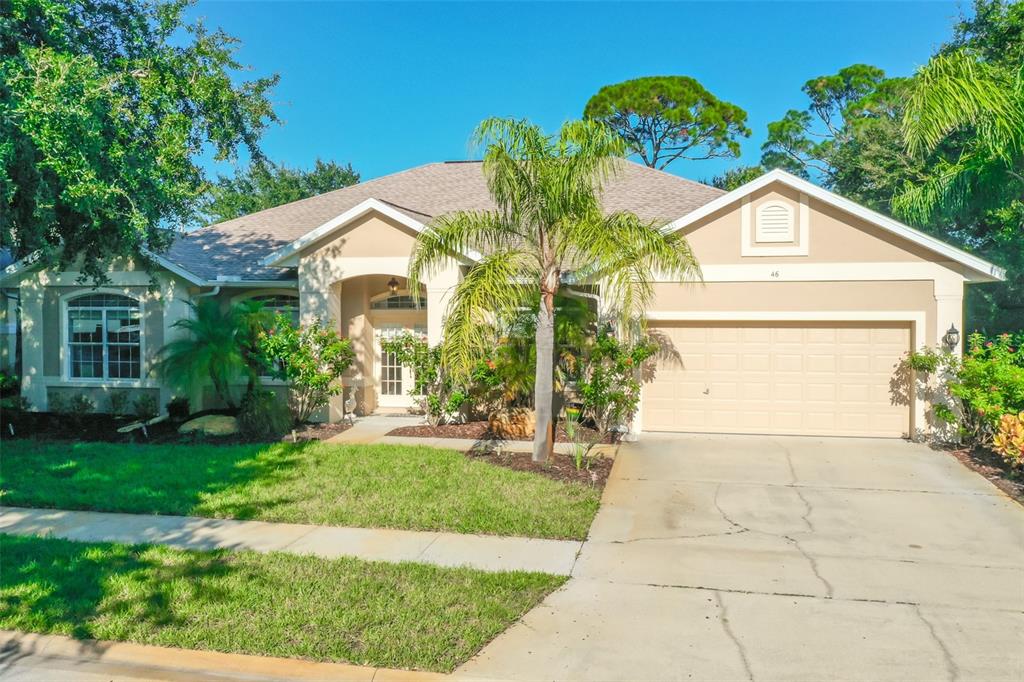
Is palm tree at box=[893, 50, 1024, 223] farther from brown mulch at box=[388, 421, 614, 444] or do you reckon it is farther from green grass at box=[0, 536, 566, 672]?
green grass at box=[0, 536, 566, 672]

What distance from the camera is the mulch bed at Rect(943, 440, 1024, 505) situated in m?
9.29

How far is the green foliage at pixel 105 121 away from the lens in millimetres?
9008

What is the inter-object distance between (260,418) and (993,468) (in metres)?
12.0

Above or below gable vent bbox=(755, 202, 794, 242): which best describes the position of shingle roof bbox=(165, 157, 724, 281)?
above

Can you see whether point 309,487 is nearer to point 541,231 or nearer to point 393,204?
point 541,231

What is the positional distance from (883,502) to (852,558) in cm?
240

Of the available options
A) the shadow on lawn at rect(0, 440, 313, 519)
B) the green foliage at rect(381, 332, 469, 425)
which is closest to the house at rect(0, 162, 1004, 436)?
the green foliage at rect(381, 332, 469, 425)

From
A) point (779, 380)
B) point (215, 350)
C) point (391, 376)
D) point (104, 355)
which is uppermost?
point (215, 350)

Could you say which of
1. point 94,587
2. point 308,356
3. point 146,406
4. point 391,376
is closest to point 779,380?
point 391,376

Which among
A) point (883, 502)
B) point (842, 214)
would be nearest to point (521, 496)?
point (883, 502)

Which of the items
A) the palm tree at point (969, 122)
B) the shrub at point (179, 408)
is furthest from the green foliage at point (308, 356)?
the palm tree at point (969, 122)

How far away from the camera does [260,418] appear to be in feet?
42.8

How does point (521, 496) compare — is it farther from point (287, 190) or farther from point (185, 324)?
point (287, 190)

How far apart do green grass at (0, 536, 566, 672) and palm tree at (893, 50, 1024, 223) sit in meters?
10.3
